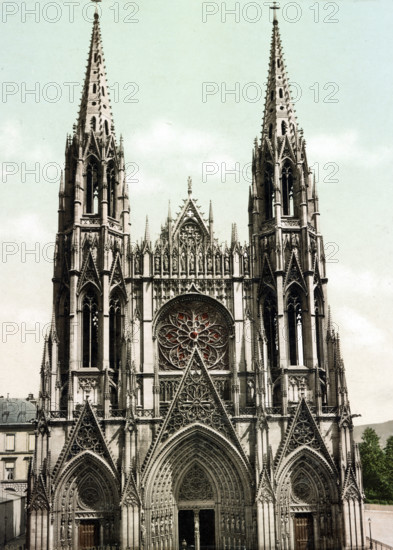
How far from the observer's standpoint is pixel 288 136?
42844mm

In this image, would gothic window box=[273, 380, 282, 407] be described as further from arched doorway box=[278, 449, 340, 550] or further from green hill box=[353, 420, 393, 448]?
green hill box=[353, 420, 393, 448]

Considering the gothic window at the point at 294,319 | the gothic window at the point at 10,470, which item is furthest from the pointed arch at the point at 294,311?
the gothic window at the point at 10,470

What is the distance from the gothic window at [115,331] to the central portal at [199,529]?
869 centimetres

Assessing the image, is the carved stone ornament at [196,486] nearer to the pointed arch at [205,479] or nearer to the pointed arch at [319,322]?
the pointed arch at [205,479]

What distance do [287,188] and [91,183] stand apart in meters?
11.4

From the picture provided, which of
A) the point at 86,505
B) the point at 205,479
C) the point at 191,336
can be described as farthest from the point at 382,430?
A: the point at 86,505

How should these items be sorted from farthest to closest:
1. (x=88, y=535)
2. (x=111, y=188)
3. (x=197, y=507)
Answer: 1. (x=111, y=188)
2. (x=197, y=507)
3. (x=88, y=535)

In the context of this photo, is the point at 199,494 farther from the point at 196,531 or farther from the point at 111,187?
the point at 111,187

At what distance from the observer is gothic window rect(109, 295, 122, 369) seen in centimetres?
3881

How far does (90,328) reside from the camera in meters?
38.7

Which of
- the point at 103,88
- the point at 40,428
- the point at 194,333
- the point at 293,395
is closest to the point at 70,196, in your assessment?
the point at 103,88

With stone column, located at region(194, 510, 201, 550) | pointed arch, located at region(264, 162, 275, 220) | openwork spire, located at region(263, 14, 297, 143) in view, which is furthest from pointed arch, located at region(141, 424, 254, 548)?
openwork spire, located at region(263, 14, 297, 143)

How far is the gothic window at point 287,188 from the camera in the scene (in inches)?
1658

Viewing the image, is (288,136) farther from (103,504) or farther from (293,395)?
(103,504)
